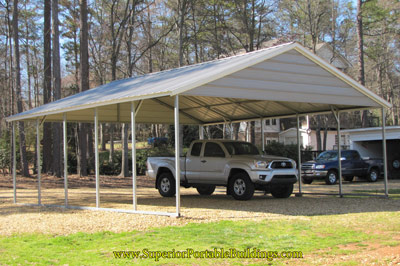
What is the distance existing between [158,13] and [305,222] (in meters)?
26.6

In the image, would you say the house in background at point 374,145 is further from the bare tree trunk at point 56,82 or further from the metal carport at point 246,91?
the bare tree trunk at point 56,82

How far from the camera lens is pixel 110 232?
900 centimetres

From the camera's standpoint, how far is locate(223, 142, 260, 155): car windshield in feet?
46.6

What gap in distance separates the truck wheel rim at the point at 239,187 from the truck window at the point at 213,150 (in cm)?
100

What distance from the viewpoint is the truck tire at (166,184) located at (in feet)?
50.0

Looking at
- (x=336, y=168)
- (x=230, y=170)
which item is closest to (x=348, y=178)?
(x=336, y=168)

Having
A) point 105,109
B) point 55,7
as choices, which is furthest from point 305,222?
point 55,7

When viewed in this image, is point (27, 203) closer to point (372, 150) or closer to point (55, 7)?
point (55, 7)

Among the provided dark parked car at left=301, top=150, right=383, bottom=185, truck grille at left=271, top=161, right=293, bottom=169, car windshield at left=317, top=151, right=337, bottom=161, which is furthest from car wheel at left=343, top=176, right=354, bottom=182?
truck grille at left=271, top=161, right=293, bottom=169

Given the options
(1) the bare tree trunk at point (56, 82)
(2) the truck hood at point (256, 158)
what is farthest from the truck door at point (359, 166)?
(1) the bare tree trunk at point (56, 82)

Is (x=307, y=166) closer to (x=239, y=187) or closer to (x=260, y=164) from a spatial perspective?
(x=239, y=187)

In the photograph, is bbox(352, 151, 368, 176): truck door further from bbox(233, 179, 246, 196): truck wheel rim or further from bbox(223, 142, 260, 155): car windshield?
bbox(233, 179, 246, 196): truck wheel rim

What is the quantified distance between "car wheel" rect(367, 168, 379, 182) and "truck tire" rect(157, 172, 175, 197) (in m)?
13.5

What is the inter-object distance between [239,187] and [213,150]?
152 centimetres
